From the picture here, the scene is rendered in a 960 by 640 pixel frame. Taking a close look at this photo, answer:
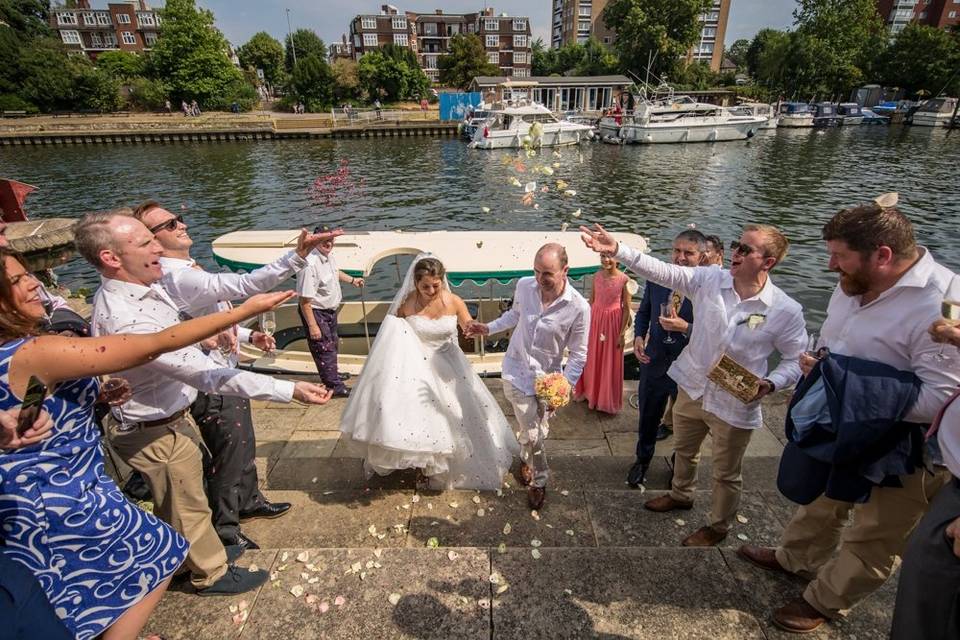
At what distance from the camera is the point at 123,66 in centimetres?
5850

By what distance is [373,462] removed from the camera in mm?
4352

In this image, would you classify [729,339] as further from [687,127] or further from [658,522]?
[687,127]

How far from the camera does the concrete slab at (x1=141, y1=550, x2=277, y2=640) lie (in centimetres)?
277

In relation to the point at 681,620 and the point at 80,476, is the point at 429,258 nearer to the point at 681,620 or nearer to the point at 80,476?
the point at 80,476

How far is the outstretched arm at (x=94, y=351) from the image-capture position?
183cm

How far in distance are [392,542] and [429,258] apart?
8.29 ft

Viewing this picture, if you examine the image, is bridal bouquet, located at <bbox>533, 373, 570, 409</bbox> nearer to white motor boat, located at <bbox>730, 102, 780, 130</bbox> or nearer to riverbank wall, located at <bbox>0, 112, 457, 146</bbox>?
white motor boat, located at <bbox>730, 102, 780, 130</bbox>

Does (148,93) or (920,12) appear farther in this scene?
(920,12)

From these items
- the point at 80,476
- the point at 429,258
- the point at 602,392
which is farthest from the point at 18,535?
the point at 602,392

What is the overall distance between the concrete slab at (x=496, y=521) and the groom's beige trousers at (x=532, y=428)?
289 millimetres

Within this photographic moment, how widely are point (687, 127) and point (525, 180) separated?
23.0m

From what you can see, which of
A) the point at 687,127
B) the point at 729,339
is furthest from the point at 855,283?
the point at 687,127

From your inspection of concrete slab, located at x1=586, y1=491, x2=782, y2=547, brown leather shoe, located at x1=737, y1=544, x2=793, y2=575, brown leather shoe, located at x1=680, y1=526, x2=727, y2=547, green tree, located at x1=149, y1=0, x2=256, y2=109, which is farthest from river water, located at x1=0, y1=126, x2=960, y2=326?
green tree, located at x1=149, y1=0, x2=256, y2=109

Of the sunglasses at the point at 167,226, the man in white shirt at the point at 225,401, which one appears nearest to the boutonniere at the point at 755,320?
the man in white shirt at the point at 225,401
